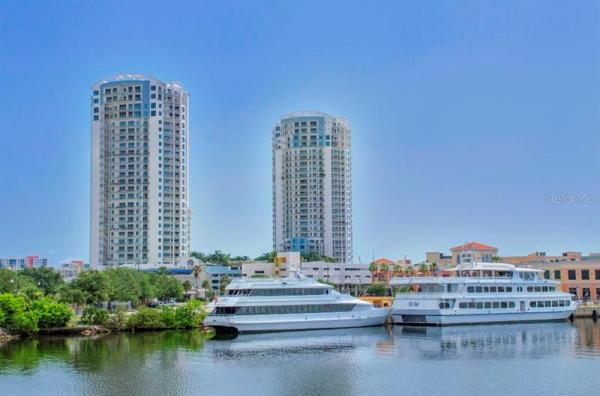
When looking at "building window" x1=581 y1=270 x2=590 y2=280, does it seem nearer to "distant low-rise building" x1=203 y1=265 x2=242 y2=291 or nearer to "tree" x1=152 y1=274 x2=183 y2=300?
"tree" x1=152 y1=274 x2=183 y2=300

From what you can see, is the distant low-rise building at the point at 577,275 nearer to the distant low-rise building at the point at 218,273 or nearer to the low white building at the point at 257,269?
the low white building at the point at 257,269

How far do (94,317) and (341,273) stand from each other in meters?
63.4

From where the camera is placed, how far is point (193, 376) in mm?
Result: 40750

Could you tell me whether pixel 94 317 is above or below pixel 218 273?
below

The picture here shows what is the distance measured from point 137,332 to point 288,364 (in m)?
21.5

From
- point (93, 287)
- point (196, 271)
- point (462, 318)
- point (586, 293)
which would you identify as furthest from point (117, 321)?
point (586, 293)

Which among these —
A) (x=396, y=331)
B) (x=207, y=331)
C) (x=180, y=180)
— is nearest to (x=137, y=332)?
(x=207, y=331)

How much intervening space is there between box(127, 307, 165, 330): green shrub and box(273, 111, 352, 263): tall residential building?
72528 mm

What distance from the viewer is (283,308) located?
62156 millimetres

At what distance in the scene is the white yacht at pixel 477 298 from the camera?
66188 millimetres

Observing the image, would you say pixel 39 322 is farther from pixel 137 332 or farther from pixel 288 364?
pixel 288 364

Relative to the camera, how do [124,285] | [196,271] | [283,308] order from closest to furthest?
[283,308] → [124,285] → [196,271]

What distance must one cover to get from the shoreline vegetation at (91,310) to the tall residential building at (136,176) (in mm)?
35325

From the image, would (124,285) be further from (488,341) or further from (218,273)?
(218,273)
